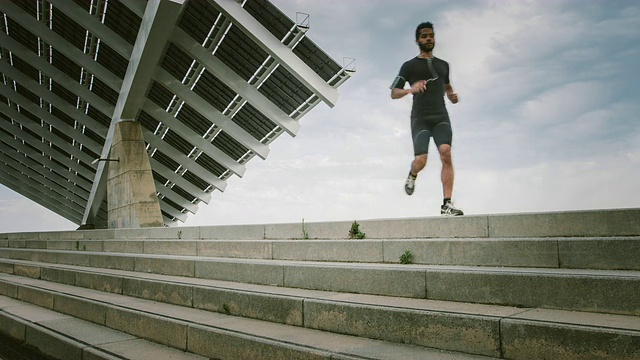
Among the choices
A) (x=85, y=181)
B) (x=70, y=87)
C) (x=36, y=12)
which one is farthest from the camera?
Answer: (x=85, y=181)

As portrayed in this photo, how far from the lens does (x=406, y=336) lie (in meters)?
3.21

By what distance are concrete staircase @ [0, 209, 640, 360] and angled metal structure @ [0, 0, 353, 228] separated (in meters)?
8.57

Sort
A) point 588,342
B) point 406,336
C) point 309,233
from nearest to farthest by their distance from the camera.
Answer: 1. point 588,342
2. point 406,336
3. point 309,233

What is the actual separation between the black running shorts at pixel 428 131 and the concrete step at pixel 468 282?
2.24 m

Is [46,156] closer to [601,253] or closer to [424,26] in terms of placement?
[424,26]

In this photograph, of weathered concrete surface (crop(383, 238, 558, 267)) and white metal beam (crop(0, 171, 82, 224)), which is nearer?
weathered concrete surface (crop(383, 238, 558, 267))

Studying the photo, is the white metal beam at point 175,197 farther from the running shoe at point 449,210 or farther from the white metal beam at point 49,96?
the running shoe at point 449,210

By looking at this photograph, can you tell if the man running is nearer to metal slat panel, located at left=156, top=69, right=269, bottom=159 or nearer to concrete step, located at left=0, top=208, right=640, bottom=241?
concrete step, located at left=0, top=208, right=640, bottom=241

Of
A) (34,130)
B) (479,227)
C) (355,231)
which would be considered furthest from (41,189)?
(479,227)

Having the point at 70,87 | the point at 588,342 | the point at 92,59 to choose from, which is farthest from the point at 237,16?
the point at 588,342

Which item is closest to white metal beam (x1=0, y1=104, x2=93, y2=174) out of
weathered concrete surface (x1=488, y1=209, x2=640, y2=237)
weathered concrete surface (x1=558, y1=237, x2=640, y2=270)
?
weathered concrete surface (x1=488, y1=209, x2=640, y2=237)

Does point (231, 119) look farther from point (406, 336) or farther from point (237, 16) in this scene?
point (406, 336)

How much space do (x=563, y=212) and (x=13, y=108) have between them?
29725mm

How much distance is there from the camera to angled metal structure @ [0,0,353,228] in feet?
49.9
